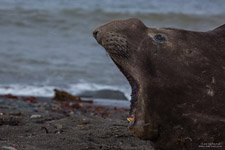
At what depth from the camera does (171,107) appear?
3766 millimetres

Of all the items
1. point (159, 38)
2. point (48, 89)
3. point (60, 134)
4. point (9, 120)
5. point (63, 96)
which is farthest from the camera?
point (48, 89)

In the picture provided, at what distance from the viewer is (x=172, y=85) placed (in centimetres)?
377

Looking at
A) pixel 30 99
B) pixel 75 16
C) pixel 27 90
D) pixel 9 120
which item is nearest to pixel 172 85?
pixel 9 120

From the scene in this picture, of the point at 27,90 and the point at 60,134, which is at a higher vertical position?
the point at 60,134

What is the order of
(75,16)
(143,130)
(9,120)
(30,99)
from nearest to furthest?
(143,130) → (9,120) → (30,99) → (75,16)

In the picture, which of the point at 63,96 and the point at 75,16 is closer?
the point at 63,96

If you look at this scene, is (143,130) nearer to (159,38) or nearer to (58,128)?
(159,38)

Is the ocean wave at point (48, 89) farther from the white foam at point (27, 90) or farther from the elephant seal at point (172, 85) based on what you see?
the elephant seal at point (172, 85)

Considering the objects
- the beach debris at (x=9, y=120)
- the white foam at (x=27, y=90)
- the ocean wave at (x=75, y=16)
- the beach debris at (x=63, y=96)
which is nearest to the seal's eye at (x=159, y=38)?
the beach debris at (x=9, y=120)

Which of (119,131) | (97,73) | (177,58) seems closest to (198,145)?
(177,58)

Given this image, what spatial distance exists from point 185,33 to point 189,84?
15.4 inches

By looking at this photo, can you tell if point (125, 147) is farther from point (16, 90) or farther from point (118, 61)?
point (16, 90)

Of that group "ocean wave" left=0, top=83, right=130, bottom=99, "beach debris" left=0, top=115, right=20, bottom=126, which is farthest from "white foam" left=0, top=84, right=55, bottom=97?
"beach debris" left=0, top=115, right=20, bottom=126

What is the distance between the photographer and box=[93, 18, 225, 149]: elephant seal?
12.2 feet
